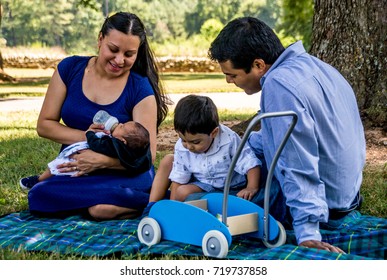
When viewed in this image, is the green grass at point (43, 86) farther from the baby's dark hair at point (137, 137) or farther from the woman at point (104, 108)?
the baby's dark hair at point (137, 137)

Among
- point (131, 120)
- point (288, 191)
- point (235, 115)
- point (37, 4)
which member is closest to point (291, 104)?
point (288, 191)

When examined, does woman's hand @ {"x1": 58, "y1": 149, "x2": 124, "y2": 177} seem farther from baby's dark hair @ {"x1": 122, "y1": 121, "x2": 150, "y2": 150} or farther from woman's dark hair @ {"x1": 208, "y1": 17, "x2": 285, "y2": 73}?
woman's dark hair @ {"x1": 208, "y1": 17, "x2": 285, "y2": 73}

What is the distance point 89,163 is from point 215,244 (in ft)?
4.02

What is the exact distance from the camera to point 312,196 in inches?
129

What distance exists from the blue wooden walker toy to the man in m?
0.15

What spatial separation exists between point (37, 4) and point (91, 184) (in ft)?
158

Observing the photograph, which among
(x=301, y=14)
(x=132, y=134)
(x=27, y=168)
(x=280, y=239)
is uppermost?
(x=132, y=134)

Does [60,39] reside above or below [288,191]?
below

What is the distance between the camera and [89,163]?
422cm

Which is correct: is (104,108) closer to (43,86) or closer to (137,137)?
(137,137)

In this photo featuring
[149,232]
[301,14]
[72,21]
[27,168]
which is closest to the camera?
[149,232]

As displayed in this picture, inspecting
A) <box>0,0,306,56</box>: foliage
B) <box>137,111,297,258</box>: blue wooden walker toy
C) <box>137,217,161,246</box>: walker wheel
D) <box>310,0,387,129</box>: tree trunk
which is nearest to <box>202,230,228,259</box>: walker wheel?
<box>137,111,297,258</box>: blue wooden walker toy

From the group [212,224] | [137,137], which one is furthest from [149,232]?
[137,137]
